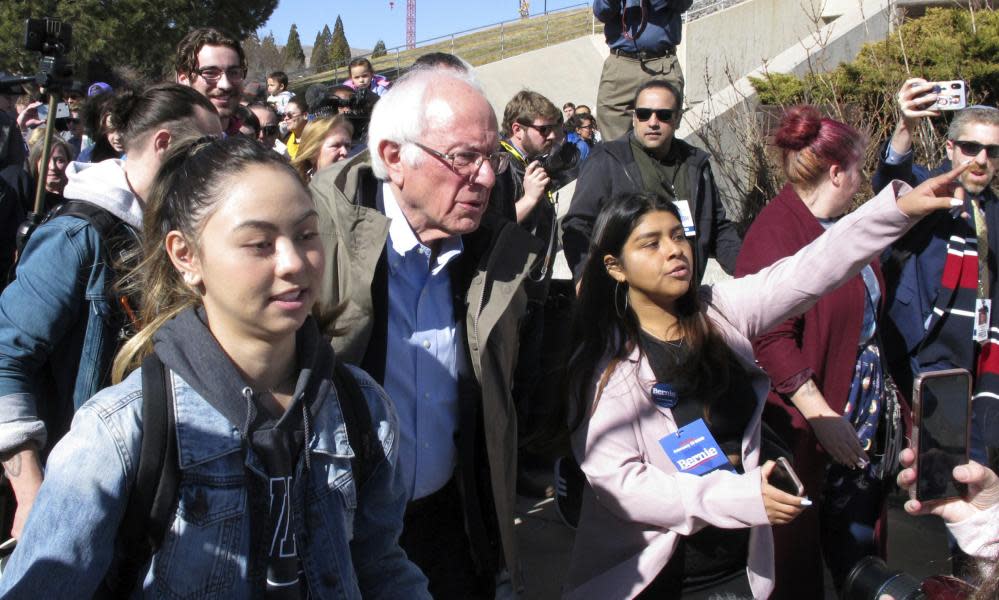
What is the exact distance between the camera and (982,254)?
12.5ft

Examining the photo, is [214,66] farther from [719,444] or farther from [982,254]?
[982,254]

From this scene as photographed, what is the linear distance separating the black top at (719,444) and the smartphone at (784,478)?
1.23ft

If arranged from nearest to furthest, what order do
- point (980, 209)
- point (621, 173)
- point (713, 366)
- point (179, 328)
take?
point (179, 328), point (713, 366), point (980, 209), point (621, 173)

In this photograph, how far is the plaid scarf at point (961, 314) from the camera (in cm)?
380

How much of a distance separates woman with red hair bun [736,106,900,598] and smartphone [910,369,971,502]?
3.42 ft

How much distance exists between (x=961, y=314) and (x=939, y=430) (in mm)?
1934

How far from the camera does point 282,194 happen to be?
69.3 inches

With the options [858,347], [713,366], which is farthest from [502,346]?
[858,347]

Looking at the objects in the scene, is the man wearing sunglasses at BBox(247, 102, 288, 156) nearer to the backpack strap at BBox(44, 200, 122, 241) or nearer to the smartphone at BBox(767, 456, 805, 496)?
the backpack strap at BBox(44, 200, 122, 241)

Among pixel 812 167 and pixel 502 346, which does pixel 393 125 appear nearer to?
pixel 502 346

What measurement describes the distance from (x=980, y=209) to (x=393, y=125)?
2794 mm

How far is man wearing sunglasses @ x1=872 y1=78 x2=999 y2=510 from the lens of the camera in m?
3.81

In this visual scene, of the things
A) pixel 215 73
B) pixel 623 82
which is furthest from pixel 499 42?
pixel 215 73

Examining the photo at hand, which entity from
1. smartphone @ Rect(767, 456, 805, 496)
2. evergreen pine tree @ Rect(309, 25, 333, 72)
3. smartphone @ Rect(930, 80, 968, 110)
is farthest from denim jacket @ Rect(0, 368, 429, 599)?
evergreen pine tree @ Rect(309, 25, 333, 72)
